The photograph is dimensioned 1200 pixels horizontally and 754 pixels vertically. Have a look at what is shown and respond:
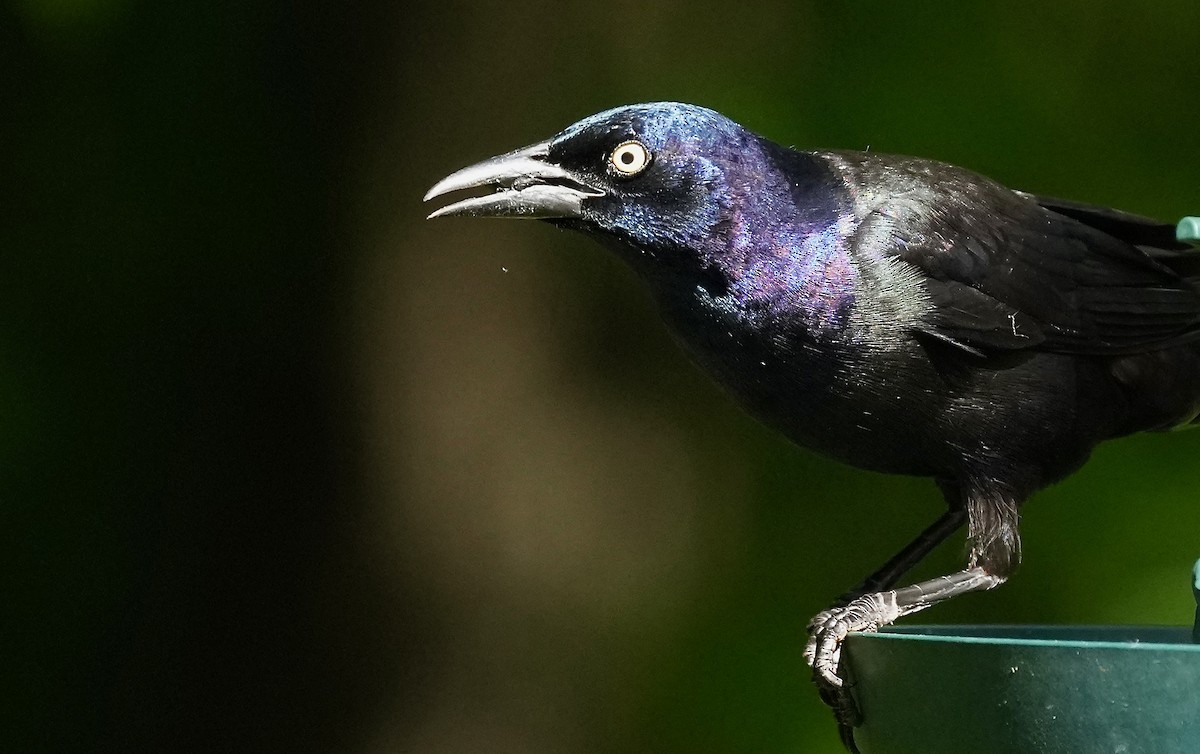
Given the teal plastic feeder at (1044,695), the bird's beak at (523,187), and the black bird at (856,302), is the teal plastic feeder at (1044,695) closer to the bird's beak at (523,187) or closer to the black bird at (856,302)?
the black bird at (856,302)

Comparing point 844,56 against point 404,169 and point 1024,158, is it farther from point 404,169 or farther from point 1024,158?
point 404,169

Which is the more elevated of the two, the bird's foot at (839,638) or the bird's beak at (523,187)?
the bird's beak at (523,187)

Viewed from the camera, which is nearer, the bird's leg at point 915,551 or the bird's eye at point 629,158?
the bird's eye at point 629,158

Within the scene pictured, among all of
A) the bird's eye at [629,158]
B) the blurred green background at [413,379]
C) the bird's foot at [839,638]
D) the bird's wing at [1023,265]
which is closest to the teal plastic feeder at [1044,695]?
the bird's foot at [839,638]

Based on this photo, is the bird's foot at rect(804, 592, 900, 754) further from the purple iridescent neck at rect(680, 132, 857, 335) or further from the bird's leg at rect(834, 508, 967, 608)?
the purple iridescent neck at rect(680, 132, 857, 335)

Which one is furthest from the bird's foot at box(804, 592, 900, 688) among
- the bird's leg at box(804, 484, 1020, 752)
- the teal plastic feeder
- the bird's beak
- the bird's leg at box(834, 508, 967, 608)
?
the bird's beak

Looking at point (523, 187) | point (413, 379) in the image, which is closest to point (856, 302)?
point (523, 187)

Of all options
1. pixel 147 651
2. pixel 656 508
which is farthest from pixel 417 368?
pixel 147 651
